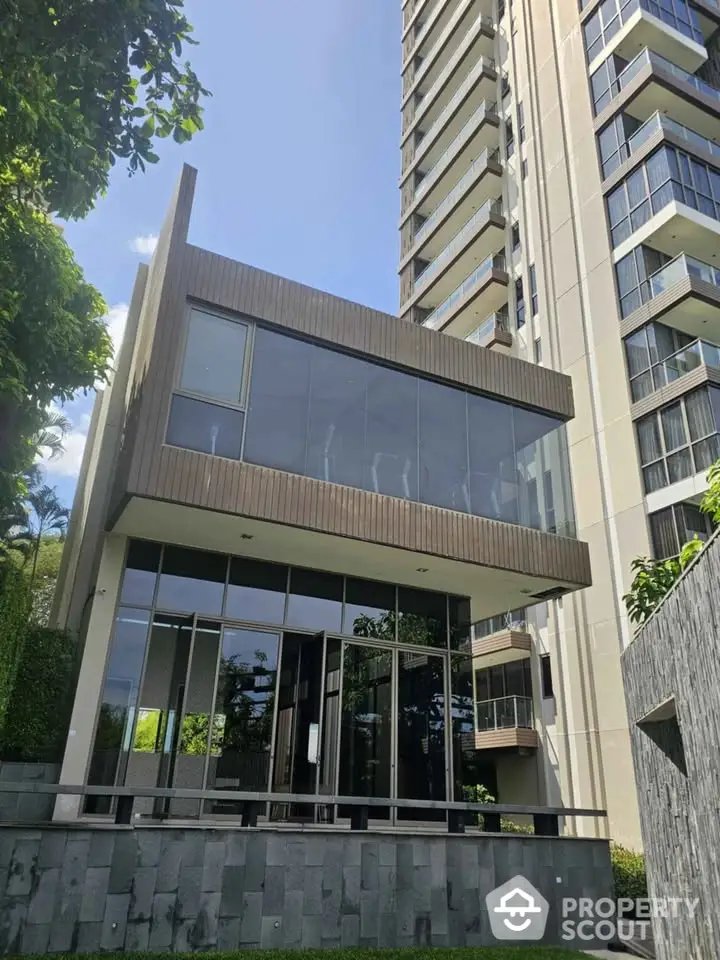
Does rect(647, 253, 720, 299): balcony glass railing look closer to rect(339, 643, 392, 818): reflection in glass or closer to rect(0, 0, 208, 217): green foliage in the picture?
rect(339, 643, 392, 818): reflection in glass

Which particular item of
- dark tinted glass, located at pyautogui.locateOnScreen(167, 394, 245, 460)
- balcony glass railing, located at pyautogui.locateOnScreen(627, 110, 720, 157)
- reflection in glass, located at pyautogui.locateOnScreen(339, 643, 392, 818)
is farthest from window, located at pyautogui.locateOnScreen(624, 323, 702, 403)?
dark tinted glass, located at pyautogui.locateOnScreen(167, 394, 245, 460)

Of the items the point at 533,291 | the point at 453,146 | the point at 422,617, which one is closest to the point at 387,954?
the point at 422,617

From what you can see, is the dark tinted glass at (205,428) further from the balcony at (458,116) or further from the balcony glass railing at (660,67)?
the balcony at (458,116)

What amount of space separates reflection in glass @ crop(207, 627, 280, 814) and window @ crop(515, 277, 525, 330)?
20.7m

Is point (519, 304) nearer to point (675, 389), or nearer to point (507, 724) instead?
A: point (675, 389)

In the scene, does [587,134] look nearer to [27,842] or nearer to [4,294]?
[4,294]

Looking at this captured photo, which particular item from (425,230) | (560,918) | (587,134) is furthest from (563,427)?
(425,230)

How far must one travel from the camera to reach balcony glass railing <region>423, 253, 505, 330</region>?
29516 millimetres

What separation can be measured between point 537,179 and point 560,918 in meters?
26.0

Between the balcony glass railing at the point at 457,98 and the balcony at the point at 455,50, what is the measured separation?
904 millimetres

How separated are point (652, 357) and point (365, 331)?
41.4ft

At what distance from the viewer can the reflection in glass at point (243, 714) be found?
9.95 metres

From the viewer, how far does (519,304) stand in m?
28.4

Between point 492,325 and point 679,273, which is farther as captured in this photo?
point 492,325
